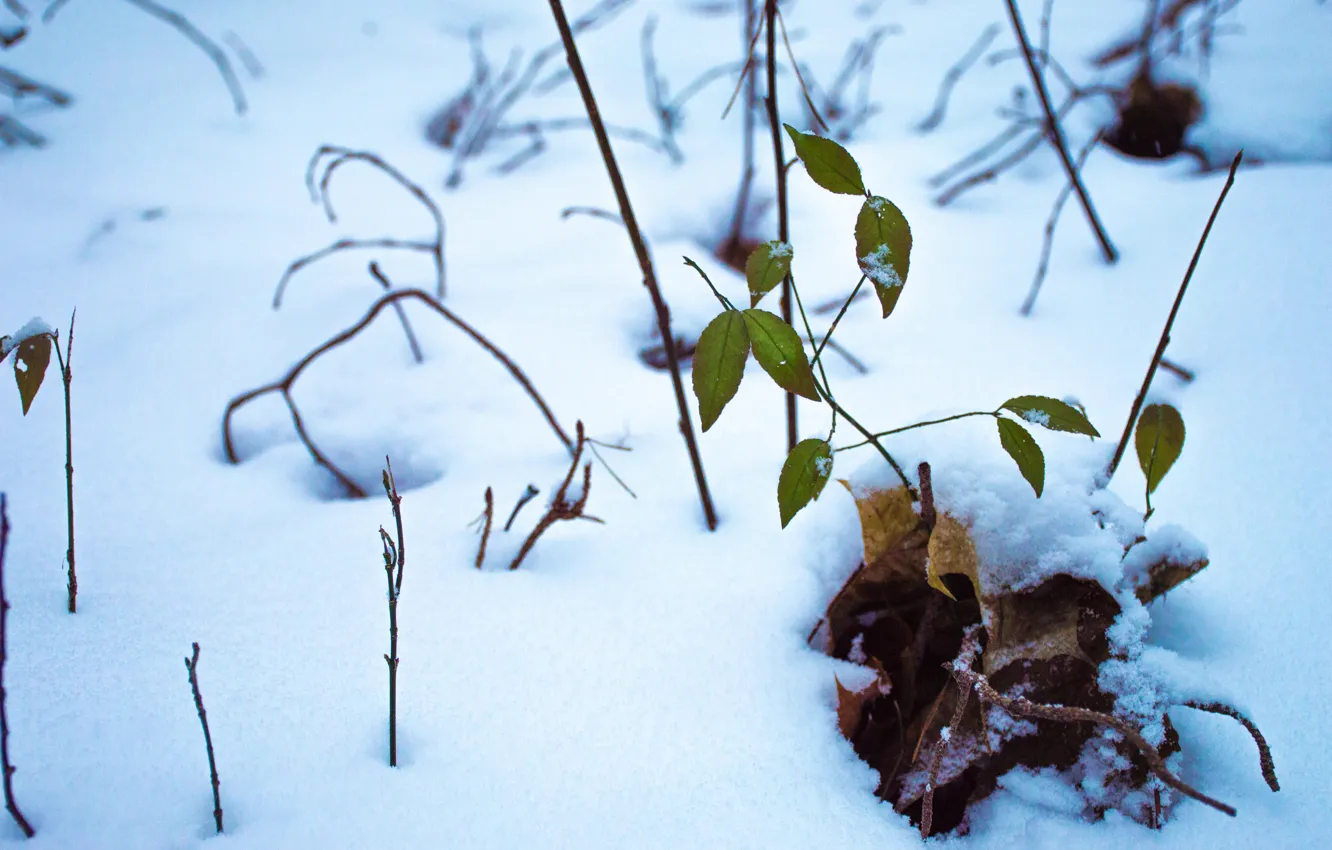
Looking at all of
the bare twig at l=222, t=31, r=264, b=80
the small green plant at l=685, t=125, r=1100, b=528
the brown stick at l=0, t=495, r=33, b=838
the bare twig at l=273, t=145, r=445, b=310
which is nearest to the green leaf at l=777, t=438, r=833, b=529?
the small green plant at l=685, t=125, r=1100, b=528

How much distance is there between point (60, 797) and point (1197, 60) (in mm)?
2016

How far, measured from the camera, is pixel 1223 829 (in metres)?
0.49

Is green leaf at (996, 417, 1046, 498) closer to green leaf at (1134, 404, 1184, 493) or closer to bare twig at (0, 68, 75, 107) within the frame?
green leaf at (1134, 404, 1184, 493)

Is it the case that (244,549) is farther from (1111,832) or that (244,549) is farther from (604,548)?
(1111,832)

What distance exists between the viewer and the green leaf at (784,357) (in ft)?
1.49

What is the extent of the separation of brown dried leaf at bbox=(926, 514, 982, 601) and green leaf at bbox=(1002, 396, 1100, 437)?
10 cm

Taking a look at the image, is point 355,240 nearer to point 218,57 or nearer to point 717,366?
point 218,57

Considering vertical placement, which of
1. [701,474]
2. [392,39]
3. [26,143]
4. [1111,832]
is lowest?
[1111,832]

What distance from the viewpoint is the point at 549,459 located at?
863 mm

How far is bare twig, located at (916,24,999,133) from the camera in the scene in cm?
154

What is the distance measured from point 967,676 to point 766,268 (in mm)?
307

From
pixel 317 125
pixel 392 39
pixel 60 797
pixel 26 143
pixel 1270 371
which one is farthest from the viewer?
pixel 392 39

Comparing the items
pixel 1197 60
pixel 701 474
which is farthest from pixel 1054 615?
pixel 1197 60

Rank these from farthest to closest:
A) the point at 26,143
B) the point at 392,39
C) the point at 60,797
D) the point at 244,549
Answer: the point at 392,39 → the point at 26,143 → the point at 244,549 → the point at 60,797
